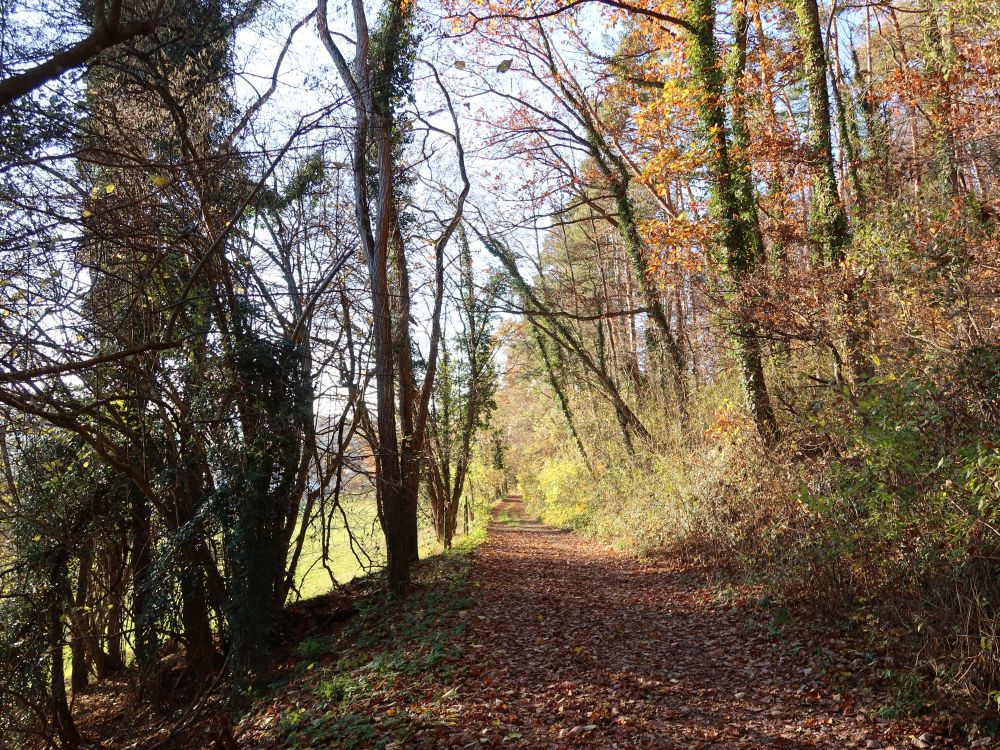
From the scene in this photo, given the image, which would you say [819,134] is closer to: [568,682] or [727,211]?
[727,211]

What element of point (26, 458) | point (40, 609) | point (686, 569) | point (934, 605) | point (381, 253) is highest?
point (381, 253)

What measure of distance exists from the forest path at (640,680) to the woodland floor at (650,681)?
0.04ft

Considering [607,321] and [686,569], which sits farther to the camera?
[607,321]

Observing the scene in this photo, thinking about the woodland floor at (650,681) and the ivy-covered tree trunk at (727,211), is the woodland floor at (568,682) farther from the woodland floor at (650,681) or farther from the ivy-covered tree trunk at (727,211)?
the ivy-covered tree trunk at (727,211)

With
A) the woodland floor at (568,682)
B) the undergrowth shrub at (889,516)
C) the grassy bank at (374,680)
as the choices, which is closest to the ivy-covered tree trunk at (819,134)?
the undergrowth shrub at (889,516)

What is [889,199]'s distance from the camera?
796 cm

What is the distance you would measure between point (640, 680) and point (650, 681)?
9 centimetres

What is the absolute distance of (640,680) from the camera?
5.68m

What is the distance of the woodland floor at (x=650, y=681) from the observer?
4.48m

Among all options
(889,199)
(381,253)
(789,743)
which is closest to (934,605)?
(789,743)

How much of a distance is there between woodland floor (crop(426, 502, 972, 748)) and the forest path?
1cm

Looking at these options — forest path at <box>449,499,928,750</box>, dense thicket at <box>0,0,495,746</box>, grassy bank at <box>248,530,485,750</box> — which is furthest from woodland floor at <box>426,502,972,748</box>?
dense thicket at <box>0,0,495,746</box>

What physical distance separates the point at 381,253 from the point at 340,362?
81.6 inches

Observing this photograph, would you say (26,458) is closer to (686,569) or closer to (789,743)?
(789,743)
